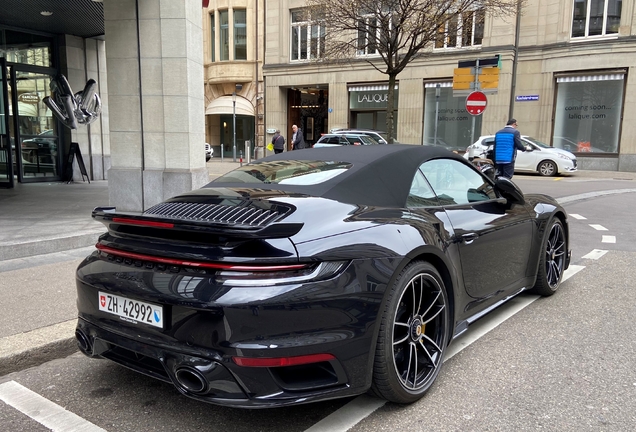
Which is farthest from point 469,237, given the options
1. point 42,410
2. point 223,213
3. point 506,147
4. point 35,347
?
point 506,147

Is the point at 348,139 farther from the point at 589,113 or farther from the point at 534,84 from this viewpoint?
the point at 589,113

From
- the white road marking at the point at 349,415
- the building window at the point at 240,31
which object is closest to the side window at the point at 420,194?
the white road marking at the point at 349,415

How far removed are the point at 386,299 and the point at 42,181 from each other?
13478mm

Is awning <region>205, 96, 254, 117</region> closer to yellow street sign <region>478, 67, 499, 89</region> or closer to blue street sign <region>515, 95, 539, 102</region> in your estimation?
blue street sign <region>515, 95, 539, 102</region>

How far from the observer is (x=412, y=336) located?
9.22 feet

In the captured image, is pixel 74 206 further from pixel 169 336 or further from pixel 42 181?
pixel 169 336

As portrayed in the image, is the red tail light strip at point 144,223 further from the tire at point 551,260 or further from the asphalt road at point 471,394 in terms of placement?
the tire at point 551,260

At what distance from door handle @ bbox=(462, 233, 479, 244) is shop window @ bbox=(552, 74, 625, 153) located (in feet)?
73.8

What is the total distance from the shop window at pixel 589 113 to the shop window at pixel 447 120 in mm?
3835

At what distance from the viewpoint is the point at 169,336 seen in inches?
92.9

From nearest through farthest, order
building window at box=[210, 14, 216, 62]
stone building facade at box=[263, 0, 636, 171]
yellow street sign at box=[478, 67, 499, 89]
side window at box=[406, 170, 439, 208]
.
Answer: side window at box=[406, 170, 439, 208]
yellow street sign at box=[478, 67, 499, 89]
stone building facade at box=[263, 0, 636, 171]
building window at box=[210, 14, 216, 62]

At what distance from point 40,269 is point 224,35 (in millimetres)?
31614

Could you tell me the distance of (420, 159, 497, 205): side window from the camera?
3511mm

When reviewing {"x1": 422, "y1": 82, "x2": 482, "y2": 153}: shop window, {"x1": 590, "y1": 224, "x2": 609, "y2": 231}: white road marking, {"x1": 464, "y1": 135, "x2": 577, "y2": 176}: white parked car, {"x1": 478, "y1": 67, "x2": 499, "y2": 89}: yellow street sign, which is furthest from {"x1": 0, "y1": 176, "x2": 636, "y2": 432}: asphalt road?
{"x1": 422, "y1": 82, "x2": 482, "y2": 153}: shop window
